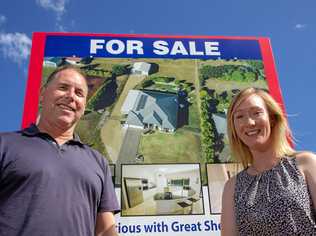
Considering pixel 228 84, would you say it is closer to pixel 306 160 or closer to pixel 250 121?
pixel 250 121

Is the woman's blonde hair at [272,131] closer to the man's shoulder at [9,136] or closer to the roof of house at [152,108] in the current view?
the man's shoulder at [9,136]

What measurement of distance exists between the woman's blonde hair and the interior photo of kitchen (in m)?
0.77

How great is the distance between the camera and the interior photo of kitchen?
2.34 meters

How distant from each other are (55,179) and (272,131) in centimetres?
86

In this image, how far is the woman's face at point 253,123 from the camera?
1.55m

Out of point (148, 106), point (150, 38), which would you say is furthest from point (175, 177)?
point (150, 38)

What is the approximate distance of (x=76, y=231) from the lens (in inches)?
53.7

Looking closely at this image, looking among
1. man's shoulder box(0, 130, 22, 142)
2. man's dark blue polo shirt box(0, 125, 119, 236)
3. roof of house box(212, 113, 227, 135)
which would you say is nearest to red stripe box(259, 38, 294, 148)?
roof of house box(212, 113, 227, 135)

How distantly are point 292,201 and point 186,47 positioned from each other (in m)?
1.95

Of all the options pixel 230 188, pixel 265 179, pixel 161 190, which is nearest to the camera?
pixel 265 179

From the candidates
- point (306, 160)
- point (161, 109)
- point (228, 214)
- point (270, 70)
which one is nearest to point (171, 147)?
point (161, 109)

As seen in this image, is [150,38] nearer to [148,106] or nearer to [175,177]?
[148,106]

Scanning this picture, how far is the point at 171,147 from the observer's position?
257 cm

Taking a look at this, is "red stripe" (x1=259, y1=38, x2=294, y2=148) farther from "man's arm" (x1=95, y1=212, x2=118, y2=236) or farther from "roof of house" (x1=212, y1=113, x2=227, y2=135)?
"man's arm" (x1=95, y1=212, x2=118, y2=236)
